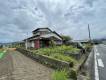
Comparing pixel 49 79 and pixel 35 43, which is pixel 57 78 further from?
pixel 35 43

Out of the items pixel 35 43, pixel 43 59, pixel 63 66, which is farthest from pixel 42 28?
pixel 63 66

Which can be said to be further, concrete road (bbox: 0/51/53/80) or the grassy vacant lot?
the grassy vacant lot

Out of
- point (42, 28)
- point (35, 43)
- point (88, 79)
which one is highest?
point (42, 28)

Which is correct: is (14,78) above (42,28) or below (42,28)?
below

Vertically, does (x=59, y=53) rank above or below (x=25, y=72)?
above

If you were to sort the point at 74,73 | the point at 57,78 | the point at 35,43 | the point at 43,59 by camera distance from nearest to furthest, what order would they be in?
the point at 57,78 → the point at 74,73 → the point at 43,59 → the point at 35,43

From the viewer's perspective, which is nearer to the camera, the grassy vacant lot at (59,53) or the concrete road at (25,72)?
the concrete road at (25,72)

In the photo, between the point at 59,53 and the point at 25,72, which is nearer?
the point at 25,72

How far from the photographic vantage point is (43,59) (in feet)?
51.2

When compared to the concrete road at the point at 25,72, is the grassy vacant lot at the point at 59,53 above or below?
above

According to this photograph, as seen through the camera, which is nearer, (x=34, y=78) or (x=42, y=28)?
(x=34, y=78)

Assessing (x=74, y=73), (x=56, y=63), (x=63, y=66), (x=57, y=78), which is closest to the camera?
(x=57, y=78)

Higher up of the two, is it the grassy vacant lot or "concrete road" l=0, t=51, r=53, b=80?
the grassy vacant lot

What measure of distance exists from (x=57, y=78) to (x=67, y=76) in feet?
2.49
